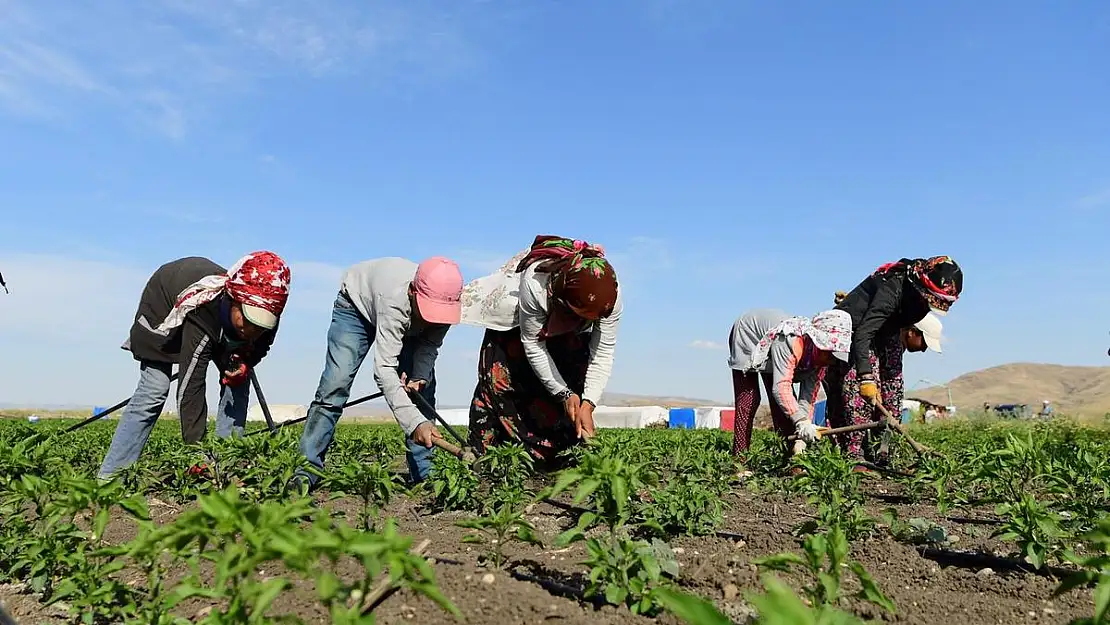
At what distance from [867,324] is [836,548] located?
14.3 feet

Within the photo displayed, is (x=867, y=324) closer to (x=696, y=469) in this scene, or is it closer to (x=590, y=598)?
(x=696, y=469)

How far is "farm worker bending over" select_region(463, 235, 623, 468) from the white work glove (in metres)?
1.53

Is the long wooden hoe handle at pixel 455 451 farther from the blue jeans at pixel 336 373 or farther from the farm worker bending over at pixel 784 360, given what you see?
the farm worker bending over at pixel 784 360

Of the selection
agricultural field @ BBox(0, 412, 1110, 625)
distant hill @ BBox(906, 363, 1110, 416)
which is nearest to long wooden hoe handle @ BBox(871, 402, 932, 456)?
agricultural field @ BBox(0, 412, 1110, 625)

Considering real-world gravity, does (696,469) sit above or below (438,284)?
below

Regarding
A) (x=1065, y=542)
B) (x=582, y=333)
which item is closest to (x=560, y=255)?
(x=582, y=333)

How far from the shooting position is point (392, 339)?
4441mm

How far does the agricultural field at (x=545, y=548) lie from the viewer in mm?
1688

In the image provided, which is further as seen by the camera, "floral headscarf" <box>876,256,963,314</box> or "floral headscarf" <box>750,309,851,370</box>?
"floral headscarf" <box>876,256,963,314</box>

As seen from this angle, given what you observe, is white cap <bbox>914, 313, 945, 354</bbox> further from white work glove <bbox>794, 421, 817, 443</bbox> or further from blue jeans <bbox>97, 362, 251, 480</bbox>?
blue jeans <bbox>97, 362, 251, 480</bbox>

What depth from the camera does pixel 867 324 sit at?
6008 mm

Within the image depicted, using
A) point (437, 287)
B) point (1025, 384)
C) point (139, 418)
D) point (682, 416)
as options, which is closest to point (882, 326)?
point (437, 287)

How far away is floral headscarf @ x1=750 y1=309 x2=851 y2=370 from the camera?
5.52 meters

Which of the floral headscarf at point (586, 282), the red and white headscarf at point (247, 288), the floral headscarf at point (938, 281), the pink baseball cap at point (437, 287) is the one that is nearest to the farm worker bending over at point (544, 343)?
the floral headscarf at point (586, 282)
